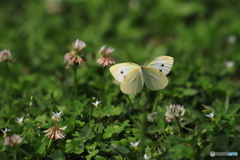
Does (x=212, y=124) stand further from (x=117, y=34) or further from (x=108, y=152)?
(x=117, y=34)

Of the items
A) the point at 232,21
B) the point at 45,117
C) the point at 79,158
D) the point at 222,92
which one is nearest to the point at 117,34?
the point at 232,21

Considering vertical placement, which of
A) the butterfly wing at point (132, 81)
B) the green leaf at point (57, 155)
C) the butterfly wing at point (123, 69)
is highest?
the butterfly wing at point (123, 69)

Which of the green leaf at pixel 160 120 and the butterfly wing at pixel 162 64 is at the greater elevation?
the butterfly wing at pixel 162 64

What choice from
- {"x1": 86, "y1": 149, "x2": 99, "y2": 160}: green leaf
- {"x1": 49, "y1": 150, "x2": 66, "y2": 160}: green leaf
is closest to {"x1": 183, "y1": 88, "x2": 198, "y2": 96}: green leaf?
{"x1": 86, "y1": 149, "x2": 99, "y2": 160}: green leaf

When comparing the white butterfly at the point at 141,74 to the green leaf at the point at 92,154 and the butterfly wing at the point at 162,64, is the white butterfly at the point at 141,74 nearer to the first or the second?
the butterfly wing at the point at 162,64

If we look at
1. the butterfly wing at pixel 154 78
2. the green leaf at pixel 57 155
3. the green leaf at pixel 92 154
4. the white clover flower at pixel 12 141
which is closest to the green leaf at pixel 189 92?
the butterfly wing at pixel 154 78

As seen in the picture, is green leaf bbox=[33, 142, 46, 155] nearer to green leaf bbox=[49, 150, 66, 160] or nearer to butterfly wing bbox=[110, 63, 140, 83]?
green leaf bbox=[49, 150, 66, 160]
